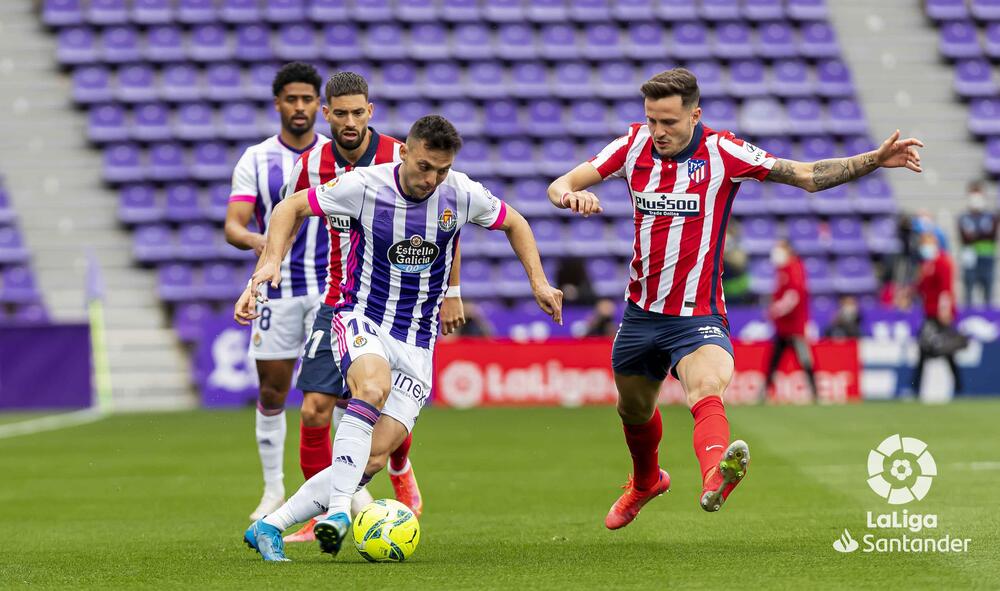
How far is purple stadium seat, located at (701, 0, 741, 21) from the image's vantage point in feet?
74.6

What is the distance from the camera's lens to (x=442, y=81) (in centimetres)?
2170

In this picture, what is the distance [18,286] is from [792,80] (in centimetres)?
1193

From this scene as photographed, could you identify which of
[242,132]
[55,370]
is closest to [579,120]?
[242,132]

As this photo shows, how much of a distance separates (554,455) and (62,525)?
4.71 meters

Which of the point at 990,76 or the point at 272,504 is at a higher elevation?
the point at 990,76

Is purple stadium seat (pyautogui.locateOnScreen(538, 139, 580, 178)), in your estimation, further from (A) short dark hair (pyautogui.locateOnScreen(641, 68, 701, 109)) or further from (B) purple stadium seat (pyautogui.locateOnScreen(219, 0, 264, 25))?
(A) short dark hair (pyautogui.locateOnScreen(641, 68, 701, 109))

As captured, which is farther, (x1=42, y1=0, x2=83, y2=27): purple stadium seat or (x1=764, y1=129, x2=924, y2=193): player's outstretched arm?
(x1=42, y1=0, x2=83, y2=27): purple stadium seat

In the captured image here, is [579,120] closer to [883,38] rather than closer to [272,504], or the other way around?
[883,38]

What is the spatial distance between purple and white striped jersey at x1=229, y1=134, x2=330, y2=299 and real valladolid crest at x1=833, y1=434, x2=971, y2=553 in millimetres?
3142

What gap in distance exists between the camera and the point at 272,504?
26.8 feet

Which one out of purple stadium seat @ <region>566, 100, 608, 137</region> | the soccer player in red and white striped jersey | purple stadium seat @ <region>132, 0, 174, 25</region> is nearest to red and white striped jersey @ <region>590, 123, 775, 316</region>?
the soccer player in red and white striped jersey

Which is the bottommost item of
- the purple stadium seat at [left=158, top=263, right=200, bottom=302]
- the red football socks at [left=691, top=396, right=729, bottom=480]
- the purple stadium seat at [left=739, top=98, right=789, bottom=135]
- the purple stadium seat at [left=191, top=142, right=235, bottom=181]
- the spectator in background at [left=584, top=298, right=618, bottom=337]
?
the spectator in background at [left=584, top=298, right=618, bottom=337]

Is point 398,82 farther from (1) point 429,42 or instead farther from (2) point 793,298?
(2) point 793,298

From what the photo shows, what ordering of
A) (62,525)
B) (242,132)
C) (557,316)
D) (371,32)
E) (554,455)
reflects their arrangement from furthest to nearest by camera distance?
1. (371,32)
2. (242,132)
3. (554,455)
4. (62,525)
5. (557,316)
